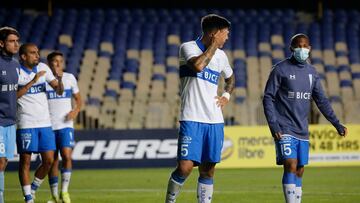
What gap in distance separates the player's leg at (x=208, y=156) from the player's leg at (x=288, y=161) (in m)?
1.04

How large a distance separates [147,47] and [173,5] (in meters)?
4.75

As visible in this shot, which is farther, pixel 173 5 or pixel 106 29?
pixel 173 5

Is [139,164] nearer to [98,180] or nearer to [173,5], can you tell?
[98,180]

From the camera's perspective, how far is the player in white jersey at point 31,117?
13.4 meters

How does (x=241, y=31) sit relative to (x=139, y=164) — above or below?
above

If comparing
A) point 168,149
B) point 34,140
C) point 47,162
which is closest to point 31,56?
point 34,140

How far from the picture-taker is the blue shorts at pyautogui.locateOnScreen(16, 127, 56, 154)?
1349 cm

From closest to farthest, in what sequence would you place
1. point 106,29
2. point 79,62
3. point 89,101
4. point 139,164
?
point 139,164
point 89,101
point 79,62
point 106,29

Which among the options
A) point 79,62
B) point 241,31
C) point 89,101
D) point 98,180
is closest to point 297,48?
point 98,180

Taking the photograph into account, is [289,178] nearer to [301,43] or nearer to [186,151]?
[186,151]

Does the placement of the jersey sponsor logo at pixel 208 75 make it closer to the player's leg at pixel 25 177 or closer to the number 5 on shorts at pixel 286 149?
the number 5 on shorts at pixel 286 149

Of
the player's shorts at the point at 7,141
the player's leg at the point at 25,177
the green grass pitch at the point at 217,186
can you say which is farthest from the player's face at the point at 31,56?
the green grass pitch at the point at 217,186

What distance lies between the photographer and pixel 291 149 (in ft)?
38.0

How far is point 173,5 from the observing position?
36.7 m
